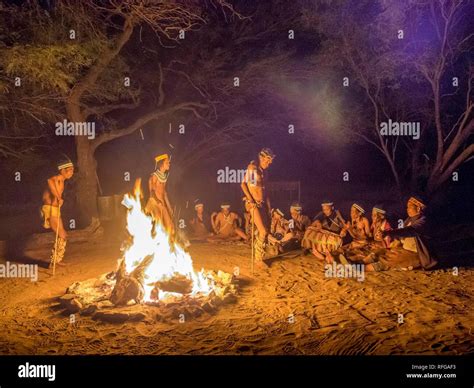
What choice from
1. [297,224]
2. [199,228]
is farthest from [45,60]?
[297,224]

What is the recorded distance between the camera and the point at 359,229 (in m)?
9.43

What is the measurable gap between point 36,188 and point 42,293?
36.2ft

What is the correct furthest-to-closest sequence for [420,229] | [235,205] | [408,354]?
[235,205], [420,229], [408,354]

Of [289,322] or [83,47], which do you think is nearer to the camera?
[289,322]

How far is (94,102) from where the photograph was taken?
45.0 ft

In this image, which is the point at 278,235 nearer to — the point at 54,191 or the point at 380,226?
the point at 380,226

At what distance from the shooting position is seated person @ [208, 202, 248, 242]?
1170 centimetres

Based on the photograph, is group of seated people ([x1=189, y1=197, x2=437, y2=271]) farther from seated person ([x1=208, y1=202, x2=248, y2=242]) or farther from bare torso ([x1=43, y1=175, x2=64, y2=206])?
bare torso ([x1=43, y1=175, x2=64, y2=206])

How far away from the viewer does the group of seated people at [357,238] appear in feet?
28.2

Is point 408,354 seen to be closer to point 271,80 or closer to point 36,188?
point 271,80

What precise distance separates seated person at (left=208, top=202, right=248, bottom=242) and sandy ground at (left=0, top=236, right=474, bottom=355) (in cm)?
321

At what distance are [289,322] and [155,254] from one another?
2.67 m
